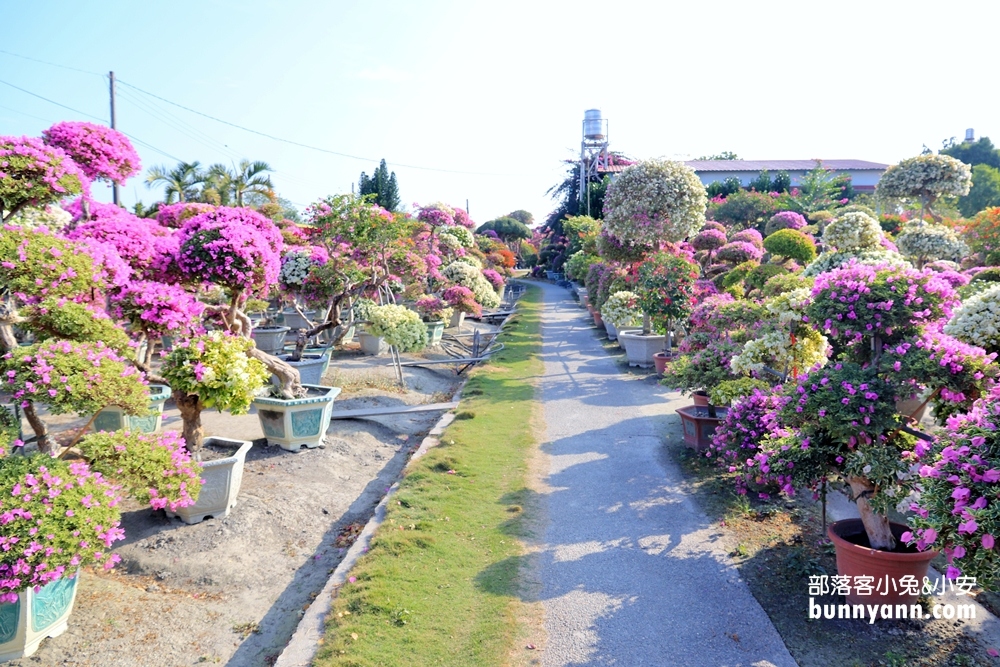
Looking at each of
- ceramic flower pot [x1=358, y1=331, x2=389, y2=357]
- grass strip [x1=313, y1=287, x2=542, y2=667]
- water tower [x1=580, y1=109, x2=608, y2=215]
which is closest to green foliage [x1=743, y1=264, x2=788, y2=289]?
grass strip [x1=313, y1=287, x2=542, y2=667]

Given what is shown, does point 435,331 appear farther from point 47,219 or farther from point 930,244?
point 930,244

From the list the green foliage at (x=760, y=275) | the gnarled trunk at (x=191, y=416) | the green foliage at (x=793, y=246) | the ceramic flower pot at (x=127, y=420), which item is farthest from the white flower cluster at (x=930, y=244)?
the ceramic flower pot at (x=127, y=420)

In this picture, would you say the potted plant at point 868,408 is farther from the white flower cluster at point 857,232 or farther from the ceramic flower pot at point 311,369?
the ceramic flower pot at point 311,369

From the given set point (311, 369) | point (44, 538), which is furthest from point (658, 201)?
point (44, 538)

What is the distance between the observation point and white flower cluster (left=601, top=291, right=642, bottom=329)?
1466cm

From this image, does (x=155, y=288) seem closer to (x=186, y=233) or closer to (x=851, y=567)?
(x=186, y=233)

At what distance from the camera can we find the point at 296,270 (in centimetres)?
1199

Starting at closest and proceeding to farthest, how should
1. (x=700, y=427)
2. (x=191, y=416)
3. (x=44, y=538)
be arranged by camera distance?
(x=44, y=538) < (x=191, y=416) < (x=700, y=427)

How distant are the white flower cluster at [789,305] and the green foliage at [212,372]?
4962 millimetres

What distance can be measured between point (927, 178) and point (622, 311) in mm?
8029

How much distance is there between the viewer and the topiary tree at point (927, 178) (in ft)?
47.7

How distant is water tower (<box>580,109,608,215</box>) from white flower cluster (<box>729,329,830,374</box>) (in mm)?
32317

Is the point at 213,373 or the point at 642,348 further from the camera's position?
the point at 642,348

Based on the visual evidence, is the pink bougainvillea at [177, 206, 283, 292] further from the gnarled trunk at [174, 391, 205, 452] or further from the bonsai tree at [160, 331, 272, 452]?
the gnarled trunk at [174, 391, 205, 452]
